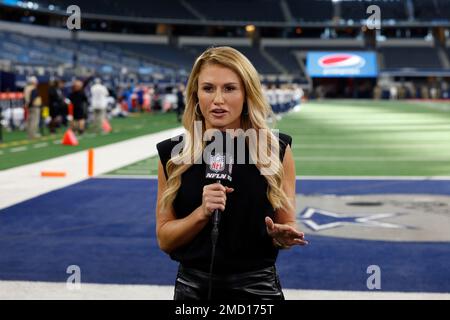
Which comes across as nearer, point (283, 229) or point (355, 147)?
point (283, 229)

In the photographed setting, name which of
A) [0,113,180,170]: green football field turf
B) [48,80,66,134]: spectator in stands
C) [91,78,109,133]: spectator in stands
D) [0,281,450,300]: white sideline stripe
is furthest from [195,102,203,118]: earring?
[91,78,109,133]: spectator in stands

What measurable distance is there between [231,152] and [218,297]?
1.82ft

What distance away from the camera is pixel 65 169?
14.7 metres

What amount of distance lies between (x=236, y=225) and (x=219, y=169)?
10.7 inches

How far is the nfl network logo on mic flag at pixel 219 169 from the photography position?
2689 mm

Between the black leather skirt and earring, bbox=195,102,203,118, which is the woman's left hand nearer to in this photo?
the black leather skirt

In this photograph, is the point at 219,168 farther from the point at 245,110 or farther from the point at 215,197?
the point at 245,110

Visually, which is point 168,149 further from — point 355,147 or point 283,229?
point 355,147

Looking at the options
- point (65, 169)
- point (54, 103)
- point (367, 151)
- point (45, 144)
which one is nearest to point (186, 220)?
point (65, 169)

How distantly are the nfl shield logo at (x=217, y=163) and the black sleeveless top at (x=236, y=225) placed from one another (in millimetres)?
118

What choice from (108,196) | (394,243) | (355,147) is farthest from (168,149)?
(355,147)

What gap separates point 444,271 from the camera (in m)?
6.73

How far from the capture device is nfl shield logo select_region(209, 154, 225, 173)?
269cm
